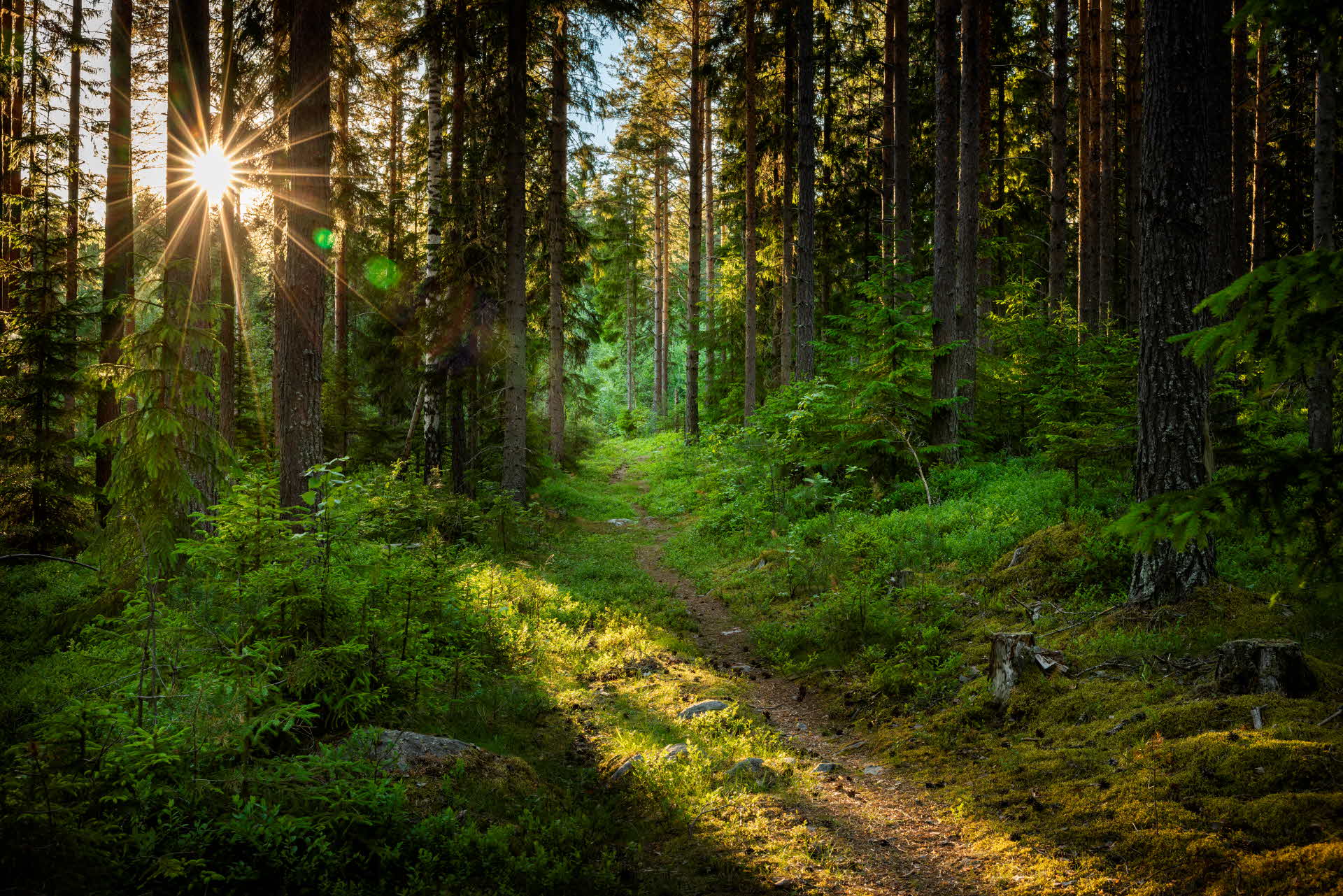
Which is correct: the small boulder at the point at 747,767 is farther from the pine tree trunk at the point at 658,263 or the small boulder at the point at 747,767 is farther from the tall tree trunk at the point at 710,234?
the pine tree trunk at the point at 658,263

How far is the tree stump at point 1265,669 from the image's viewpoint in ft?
14.5

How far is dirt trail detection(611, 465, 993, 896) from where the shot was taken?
3.81 meters

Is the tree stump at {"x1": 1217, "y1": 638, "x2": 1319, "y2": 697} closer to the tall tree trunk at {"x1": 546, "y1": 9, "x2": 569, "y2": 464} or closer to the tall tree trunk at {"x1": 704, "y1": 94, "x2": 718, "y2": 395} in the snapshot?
the tall tree trunk at {"x1": 546, "y1": 9, "x2": 569, "y2": 464}

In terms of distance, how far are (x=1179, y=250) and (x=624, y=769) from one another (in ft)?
21.7

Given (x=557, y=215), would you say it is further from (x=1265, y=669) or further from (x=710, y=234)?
(x=1265, y=669)

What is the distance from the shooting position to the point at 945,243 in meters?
12.6

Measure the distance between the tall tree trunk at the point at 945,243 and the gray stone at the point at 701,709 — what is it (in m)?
8.18

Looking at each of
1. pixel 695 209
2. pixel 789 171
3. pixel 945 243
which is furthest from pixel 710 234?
pixel 945 243

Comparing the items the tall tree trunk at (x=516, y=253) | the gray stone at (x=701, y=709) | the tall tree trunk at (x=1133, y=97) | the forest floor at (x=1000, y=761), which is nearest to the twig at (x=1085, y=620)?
the forest floor at (x=1000, y=761)

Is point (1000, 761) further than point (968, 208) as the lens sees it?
No

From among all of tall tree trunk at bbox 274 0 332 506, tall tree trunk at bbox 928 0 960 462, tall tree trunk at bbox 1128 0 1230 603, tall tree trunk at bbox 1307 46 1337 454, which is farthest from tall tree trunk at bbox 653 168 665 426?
tall tree trunk at bbox 1128 0 1230 603

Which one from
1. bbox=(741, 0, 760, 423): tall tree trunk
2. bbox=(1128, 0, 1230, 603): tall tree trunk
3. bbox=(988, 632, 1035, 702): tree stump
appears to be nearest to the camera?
bbox=(988, 632, 1035, 702): tree stump

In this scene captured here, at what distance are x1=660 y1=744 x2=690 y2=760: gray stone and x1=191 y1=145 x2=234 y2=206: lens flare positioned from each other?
10.7 metres

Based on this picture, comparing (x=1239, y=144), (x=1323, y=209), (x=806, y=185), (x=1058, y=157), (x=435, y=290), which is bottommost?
(x=435, y=290)
